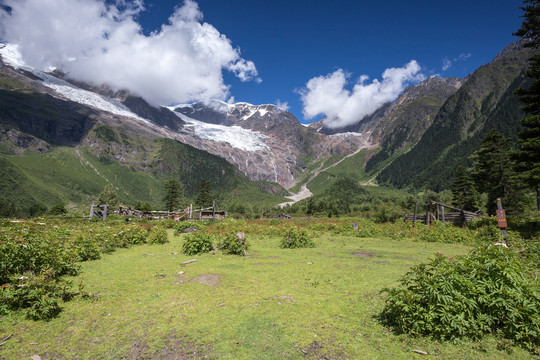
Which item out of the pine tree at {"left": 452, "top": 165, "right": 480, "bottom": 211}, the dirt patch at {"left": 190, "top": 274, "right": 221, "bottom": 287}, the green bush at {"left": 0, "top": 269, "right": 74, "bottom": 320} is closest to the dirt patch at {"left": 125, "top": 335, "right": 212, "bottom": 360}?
the green bush at {"left": 0, "top": 269, "right": 74, "bottom": 320}

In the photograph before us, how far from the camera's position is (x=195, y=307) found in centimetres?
615

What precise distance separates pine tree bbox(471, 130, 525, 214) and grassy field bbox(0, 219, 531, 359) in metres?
34.6

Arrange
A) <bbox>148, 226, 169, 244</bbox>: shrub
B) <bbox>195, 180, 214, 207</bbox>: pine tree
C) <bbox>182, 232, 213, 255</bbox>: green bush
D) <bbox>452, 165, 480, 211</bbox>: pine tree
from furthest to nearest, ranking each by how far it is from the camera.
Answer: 1. <bbox>195, 180, 214, 207</bbox>: pine tree
2. <bbox>452, 165, 480, 211</bbox>: pine tree
3. <bbox>148, 226, 169, 244</bbox>: shrub
4. <bbox>182, 232, 213, 255</bbox>: green bush

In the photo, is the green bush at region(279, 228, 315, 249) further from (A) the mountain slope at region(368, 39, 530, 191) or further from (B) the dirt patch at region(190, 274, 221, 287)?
(A) the mountain slope at region(368, 39, 530, 191)

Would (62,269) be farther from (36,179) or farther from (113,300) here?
(36,179)

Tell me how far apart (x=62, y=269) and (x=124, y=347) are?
5724 millimetres

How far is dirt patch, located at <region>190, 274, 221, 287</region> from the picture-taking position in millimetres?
8008

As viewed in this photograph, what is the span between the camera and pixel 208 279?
8352mm

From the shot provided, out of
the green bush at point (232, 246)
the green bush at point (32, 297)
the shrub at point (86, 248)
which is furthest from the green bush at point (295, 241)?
the green bush at point (32, 297)

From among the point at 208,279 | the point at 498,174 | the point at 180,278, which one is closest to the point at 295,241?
the point at 208,279

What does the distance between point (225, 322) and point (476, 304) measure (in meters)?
4.62

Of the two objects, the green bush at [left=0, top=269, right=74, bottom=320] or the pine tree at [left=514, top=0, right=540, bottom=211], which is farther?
the pine tree at [left=514, top=0, right=540, bottom=211]

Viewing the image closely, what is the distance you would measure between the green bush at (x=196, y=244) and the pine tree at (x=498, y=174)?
120ft

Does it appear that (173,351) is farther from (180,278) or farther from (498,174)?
(498,174)
